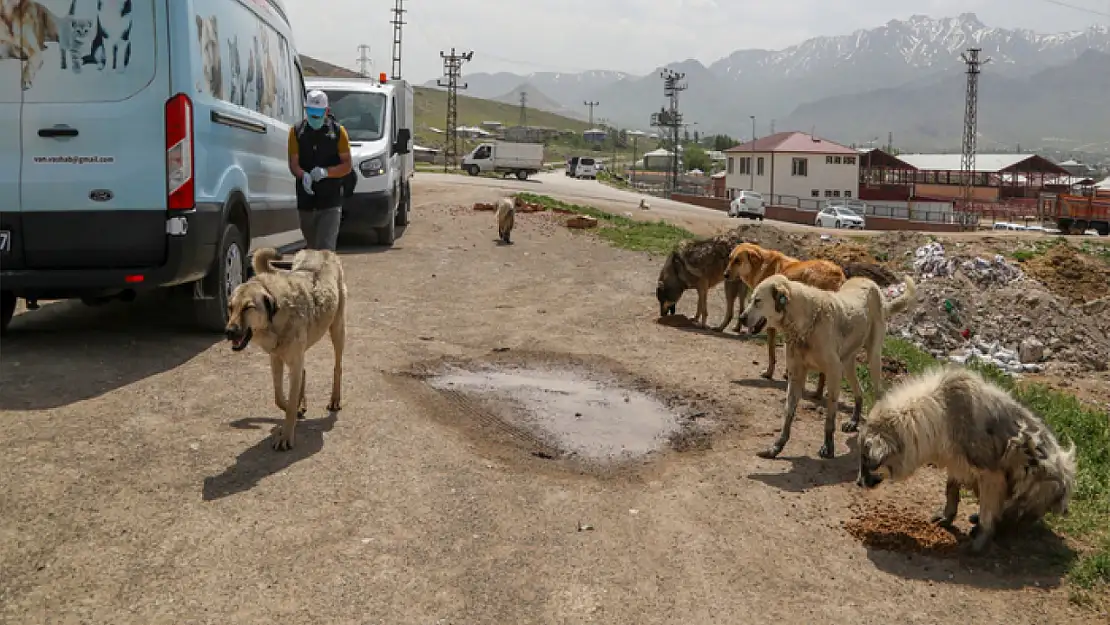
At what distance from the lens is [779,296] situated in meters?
6.86

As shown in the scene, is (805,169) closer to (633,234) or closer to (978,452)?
(633,234)

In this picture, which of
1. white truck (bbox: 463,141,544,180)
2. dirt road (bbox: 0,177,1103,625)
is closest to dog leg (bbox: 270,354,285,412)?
dirt road (bbox: 0,177,1103,625)

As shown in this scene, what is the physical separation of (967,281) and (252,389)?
12659mm

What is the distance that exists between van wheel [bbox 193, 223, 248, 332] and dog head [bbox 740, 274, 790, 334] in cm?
492

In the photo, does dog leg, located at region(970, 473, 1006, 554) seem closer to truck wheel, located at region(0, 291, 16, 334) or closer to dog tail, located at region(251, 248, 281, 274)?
dog tail, located at region(251, 248, 281, 274)

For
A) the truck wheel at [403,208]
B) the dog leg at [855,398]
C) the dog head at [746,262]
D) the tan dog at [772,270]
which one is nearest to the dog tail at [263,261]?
the dog leg at [855,398]

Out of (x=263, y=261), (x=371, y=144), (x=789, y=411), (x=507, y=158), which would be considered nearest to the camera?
(x=263, y=261)

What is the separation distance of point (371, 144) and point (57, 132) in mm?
9664

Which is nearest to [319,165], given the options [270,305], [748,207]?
[270,305]

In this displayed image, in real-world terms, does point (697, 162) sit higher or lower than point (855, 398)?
higher

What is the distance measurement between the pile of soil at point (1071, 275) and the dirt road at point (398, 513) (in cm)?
1243

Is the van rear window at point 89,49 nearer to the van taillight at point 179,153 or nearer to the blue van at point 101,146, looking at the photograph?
the blue van at point 101,146

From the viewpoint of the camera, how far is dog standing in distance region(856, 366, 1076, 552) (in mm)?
5402

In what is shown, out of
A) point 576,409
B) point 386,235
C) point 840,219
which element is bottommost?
point 576,409
